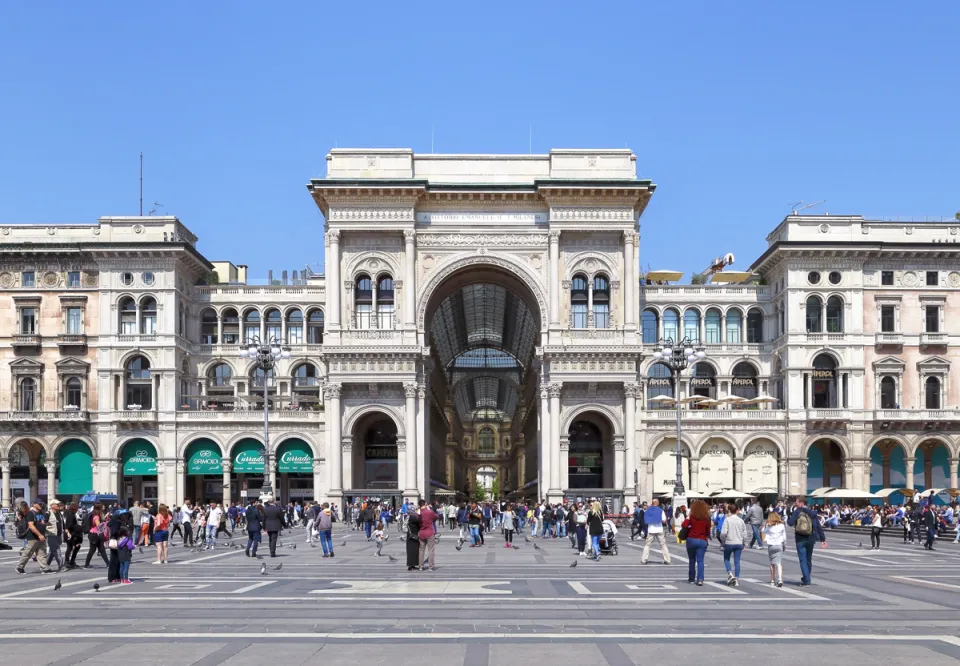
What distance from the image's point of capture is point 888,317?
8625cm

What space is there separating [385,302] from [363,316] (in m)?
1.72

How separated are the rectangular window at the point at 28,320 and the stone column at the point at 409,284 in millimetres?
27090

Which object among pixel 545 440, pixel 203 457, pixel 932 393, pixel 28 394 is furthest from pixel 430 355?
pixel 932 393

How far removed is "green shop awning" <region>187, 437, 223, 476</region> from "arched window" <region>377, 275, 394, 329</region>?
1502 centimetres

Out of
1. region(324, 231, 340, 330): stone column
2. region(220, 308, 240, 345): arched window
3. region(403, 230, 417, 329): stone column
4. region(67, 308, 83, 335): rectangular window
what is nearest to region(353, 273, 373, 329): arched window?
region(324, 231, 340, 330): stone column

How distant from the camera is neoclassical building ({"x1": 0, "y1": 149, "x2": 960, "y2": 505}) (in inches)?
3159

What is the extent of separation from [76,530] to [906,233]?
221ft

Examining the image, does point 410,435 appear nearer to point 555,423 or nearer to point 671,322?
point 555,423

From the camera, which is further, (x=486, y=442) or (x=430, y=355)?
(x=486, y=442)

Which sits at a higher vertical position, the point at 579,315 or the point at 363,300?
the point at 363,300

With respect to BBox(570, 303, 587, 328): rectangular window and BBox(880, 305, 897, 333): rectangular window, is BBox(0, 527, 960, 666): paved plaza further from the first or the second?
BBox(880, 305, 897, 333): rectangular window

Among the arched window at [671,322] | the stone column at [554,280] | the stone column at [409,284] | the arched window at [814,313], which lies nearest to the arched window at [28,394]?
the stone column at [409,284]

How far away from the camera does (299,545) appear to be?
49375 millimetres

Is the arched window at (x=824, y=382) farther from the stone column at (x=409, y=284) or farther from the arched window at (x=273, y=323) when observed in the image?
the arched window at (x=273, y=323)
